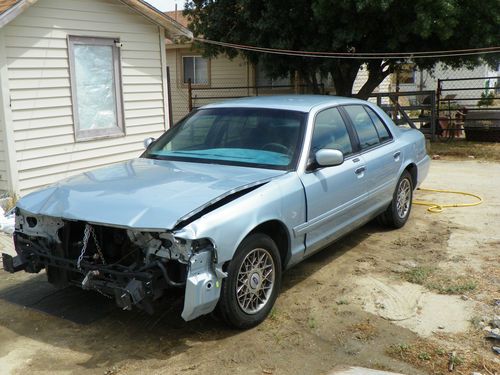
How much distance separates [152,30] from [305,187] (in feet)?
20.7

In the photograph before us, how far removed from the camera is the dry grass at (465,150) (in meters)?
12.7

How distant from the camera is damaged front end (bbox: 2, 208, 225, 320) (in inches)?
137

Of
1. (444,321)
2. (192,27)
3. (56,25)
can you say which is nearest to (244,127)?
(444,321)

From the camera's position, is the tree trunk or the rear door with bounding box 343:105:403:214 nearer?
the rear door with bounding box 343:105:403:214

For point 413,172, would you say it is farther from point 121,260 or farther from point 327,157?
point 121,260

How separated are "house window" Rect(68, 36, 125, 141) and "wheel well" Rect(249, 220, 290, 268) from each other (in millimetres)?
5086

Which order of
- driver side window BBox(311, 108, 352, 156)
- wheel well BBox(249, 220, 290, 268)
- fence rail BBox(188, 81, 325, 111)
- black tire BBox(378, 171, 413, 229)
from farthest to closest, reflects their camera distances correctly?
1. fence rail BBox(188, 81, 325, 111)
2. black tire BBox(378, 171, 413, 229)
3. driver side window BBox(311, 108, 352, 156)
4. wheel well BBox(249, 220, 290, 268)

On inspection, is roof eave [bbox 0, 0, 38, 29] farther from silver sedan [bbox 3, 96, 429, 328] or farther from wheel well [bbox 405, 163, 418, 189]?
wheel well [bbox 405, 163, 418, 189]

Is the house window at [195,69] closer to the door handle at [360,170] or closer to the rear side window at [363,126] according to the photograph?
the rear side window at [363,126]

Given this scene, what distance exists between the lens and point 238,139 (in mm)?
5008

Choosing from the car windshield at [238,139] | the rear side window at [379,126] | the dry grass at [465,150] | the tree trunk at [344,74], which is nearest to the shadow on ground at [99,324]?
the car windshield at [238,139]

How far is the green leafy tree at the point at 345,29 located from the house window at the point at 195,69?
143 inches

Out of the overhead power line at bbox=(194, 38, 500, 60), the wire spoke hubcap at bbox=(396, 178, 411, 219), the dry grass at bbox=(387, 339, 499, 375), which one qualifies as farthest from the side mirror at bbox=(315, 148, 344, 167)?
the overhead power line at bbox=(194, 38, 500, 60)

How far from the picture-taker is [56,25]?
26.2ft
